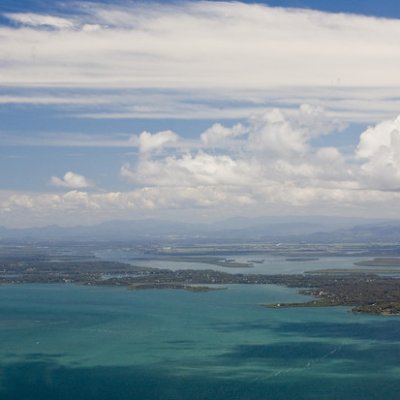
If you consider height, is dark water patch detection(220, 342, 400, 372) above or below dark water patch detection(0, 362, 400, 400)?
above

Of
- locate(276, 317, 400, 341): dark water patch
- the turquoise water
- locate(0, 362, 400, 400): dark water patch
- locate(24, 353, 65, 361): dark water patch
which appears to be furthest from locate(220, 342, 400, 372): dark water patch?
locate(24, 353, 65, 361): dark water patch

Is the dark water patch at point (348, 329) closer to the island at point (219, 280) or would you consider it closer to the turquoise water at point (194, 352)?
the turquoise water at point (194, 352)

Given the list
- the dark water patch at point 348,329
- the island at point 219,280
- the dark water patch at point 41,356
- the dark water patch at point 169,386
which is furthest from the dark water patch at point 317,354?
the island at point 219,280

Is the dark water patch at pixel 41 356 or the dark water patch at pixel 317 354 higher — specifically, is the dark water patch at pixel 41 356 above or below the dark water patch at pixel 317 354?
above

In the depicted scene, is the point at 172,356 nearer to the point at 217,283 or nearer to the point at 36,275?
the point at 217,283

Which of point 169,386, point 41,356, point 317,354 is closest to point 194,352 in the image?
point 317,354

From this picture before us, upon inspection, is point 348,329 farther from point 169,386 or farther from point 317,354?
point 169,386

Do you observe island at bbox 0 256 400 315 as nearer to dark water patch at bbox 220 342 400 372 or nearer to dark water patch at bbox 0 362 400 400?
dark water patch at bbox 220 342 400 372

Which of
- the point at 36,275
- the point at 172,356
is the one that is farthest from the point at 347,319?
the point at 36,275
